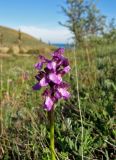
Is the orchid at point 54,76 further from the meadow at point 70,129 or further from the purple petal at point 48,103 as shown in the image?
the meadow at point 70,129

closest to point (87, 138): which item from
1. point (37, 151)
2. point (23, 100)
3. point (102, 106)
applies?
point (37, 151)

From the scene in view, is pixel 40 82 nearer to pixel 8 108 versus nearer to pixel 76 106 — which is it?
pixel 76 106

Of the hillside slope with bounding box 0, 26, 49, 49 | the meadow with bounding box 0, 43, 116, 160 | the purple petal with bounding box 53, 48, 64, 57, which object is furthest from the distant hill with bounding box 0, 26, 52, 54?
the purple petal with bounding box 53, 48, 64, 57

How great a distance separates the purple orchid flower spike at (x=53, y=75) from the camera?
78.7 inches

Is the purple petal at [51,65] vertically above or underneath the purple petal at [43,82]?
above

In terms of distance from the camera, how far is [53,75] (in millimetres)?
1991

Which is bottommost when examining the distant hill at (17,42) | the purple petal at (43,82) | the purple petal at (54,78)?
the purple petal at (43,82)

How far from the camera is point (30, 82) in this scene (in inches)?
267

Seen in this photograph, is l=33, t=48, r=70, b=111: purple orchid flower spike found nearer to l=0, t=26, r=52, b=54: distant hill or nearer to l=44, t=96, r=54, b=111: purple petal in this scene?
l=44, t=96, r=54, b=111: purple petal

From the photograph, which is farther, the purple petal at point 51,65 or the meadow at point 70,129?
the meadow at point 70,129

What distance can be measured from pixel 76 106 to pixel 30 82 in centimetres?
290

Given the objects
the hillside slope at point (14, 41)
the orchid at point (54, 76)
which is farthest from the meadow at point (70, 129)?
the hillside slope at point (14, 41)

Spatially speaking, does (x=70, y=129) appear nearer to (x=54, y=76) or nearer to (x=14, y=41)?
(x=54, y=76)

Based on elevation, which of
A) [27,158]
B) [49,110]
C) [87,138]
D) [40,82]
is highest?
[40,82]
